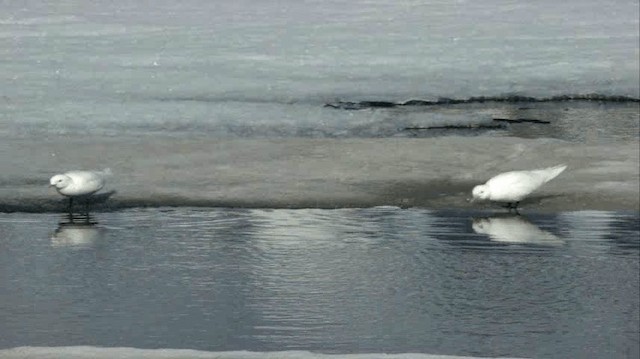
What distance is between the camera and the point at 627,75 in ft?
45.5

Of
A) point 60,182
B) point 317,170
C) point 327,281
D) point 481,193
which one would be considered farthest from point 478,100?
point 327,281

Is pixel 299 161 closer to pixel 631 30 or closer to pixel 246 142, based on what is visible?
pixel 246 142

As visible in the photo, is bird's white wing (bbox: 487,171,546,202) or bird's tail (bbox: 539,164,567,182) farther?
bird's tail (bbox: 539,164,567,182)

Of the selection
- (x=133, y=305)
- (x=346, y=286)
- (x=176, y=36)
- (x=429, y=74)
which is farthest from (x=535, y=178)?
(x=176, y=36)

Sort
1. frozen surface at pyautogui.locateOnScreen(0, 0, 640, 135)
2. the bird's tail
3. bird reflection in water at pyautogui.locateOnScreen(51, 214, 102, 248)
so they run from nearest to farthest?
bird reflection in water at pyautogui.locateOnScreen(51, 214, 102, 248), the bird's tail, frozen surface at pyautogui.locateOnScreen(0, 0, 640, 135)

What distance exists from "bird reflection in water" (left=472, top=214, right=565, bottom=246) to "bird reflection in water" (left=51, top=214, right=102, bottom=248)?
2.02m

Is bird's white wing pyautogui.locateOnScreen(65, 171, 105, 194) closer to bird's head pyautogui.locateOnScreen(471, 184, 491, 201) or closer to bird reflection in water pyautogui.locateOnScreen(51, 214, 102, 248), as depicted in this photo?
bird reflection in water pyautogui.locateOnScreen(51, 214, 102, 248)

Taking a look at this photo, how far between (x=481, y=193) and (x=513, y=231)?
1.97 feet

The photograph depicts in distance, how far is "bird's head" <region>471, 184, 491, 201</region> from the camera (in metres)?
7.80

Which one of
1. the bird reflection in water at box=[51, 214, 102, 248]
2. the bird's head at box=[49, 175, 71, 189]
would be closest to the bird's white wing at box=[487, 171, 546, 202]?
the bird reflection in water at box=[51, 214, 102, 248]

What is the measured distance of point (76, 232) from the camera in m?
7.30

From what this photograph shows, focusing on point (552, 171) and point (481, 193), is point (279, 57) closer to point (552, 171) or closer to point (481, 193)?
point (552, 171)

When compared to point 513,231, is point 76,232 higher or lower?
higher

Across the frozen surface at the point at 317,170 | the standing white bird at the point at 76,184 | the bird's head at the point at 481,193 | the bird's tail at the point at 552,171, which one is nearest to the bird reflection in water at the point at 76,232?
the standing white bird at the point at 76,184
